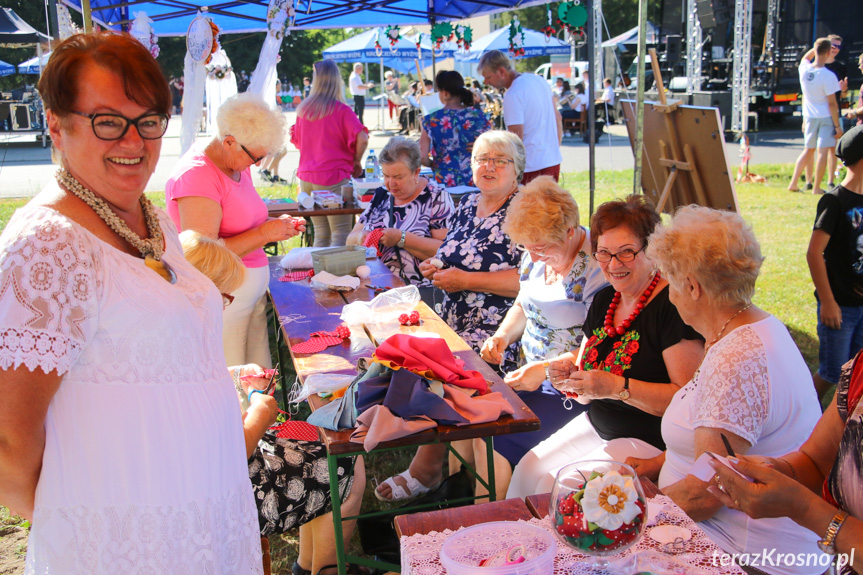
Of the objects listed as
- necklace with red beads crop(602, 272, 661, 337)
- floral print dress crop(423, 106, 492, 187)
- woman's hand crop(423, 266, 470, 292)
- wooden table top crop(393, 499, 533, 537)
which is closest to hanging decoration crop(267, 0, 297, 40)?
floral print dress crop(423, 106, 492, 187)

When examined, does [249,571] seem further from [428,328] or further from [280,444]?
[428,328]

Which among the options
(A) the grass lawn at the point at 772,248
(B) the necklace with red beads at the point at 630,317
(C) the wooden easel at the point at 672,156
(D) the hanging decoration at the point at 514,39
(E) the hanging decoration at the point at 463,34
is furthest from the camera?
(E) the hanging decoration at the point at 463,34

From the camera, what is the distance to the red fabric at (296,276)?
150 inches

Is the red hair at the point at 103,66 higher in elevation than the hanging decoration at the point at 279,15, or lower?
lower

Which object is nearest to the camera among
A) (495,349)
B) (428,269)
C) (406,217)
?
(495,349)

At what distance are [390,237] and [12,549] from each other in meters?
2.31

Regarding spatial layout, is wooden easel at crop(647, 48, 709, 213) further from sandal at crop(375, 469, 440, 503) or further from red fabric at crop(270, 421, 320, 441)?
red fabric at crop(270, 421, 320, 441)

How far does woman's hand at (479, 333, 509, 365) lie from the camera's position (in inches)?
120

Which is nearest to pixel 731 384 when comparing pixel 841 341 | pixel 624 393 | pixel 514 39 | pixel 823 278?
pixel 624 393

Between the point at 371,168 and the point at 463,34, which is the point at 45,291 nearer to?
the point at 371,168

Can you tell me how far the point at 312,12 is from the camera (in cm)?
777

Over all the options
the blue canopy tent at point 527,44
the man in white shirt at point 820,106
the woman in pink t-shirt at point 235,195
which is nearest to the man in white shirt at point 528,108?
the woman in pink t-shirt at point 235,195

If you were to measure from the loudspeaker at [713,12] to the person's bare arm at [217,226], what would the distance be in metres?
13.4

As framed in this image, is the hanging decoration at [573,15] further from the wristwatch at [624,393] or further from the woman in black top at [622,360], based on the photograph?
the wristwatch at [624,393]
